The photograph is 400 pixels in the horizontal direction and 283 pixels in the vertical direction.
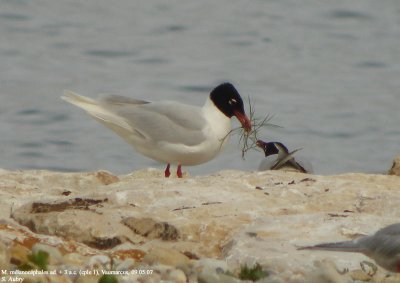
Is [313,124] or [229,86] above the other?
[229,86]

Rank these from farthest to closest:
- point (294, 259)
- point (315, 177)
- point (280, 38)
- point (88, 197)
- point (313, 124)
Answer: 1. point (280, 38)
2. point (313, 124)
3. point (315, 177)
4. point (88, 197)
5. point (294, 259)

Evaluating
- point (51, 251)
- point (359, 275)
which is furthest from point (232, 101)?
point (51, 251)

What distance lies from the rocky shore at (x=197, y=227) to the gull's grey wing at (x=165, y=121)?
1.47 meters

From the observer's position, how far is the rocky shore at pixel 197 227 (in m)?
6.55

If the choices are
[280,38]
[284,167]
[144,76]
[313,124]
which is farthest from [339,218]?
[280,38]

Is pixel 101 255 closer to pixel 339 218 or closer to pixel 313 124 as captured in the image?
pixel 339 218

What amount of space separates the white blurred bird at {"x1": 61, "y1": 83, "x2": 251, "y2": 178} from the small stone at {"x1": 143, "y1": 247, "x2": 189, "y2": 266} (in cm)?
318

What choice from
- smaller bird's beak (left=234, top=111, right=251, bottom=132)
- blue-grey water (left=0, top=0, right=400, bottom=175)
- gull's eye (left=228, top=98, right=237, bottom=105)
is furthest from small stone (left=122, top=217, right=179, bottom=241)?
blue-grey water (left=0, top=0, right=400, bottom=175)

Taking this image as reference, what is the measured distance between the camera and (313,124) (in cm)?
1748

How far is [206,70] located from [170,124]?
32.1 feet

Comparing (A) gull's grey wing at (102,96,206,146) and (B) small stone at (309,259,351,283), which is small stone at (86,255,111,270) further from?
(A) gull's grey wing at (102,96,206,146)

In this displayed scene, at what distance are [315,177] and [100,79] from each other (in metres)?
11.0

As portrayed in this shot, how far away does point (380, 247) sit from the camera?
256 inches

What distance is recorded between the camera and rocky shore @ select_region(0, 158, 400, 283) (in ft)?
21.5
